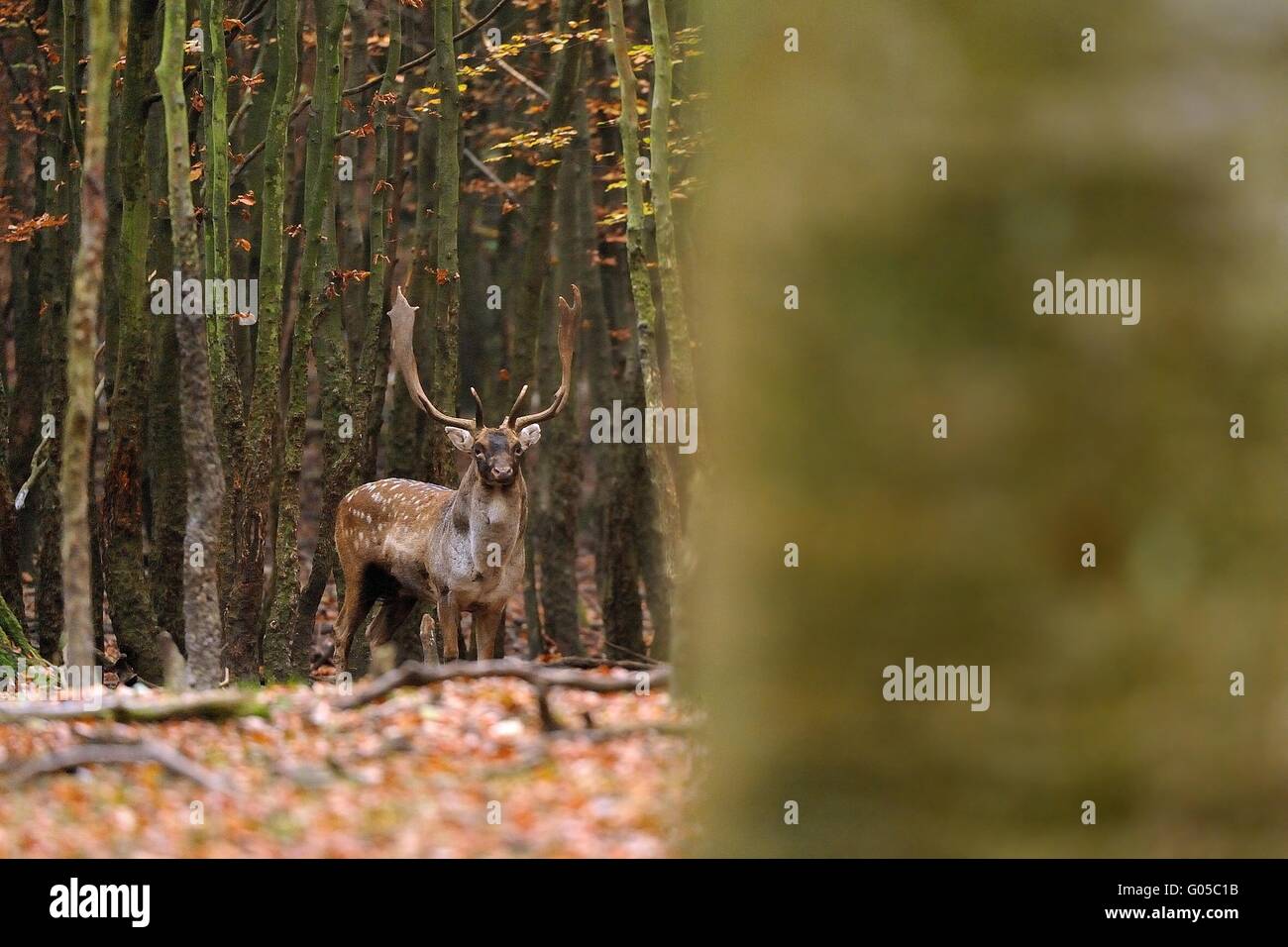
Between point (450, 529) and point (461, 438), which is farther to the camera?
point (450, 529)

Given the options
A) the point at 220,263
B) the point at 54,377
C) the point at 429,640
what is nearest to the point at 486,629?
the point at 429,640

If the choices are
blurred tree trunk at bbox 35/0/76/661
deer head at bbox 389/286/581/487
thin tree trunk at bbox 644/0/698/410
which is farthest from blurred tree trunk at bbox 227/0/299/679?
thin tree trunk at bbox 644/0/698/410

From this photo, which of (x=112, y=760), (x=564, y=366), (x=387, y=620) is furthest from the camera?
(x=387, y=620)

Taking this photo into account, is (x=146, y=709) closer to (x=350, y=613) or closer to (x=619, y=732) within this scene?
(x=619, y=732)

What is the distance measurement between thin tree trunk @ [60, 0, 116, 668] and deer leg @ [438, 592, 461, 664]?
325cm

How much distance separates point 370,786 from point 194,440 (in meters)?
4.57

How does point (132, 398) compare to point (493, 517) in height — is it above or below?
above

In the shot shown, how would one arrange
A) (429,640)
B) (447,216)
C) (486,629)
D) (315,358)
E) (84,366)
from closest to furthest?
1. (84,366)
2. (486,629)
3. (429,640)
4. (447,216)
5. (315,358)

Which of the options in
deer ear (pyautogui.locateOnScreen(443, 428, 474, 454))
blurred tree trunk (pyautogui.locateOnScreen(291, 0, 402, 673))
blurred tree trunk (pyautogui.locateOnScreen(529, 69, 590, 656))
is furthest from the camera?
blurred tree trunk (pyautogui.locateOnScreen(529, 69, 590, 656))

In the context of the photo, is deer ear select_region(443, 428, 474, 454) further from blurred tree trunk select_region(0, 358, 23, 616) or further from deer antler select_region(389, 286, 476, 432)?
blurred tree trunk select_region(0, 358, 23, 616)

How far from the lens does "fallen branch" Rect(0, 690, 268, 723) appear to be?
6.29 m

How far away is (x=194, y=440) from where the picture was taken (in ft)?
30.8

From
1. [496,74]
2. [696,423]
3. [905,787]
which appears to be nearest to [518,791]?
[905,787]

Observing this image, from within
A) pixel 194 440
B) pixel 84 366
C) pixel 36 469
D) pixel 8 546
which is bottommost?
pixel 8 546
